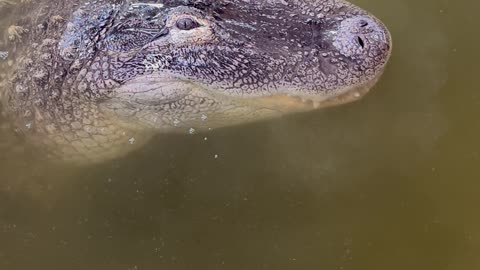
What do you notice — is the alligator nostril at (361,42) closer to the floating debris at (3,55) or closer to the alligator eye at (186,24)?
the alligator eye at (186,24)

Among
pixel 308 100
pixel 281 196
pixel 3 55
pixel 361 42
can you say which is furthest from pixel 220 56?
pixel 3 55

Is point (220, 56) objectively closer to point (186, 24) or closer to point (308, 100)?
point (186, 24)

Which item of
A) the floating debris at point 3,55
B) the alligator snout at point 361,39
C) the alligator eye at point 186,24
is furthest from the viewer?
the floating debris at point 3,55

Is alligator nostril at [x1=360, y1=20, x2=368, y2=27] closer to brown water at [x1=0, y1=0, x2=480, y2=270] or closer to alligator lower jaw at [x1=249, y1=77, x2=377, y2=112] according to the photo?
alligator lower jaw at [x1=249, y1=77, x2=377, y2=112]

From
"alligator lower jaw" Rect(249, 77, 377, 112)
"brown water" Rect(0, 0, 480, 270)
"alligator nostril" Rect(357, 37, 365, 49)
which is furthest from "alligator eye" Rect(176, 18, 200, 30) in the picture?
"alligator nostril" Rect(357, 37, 365, 49)

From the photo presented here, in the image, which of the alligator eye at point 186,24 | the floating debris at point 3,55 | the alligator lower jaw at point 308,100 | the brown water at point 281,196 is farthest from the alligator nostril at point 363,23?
the floating debris at point 3,55

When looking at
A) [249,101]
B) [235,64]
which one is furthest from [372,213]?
[235,64]

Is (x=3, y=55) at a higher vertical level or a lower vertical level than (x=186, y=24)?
lower
